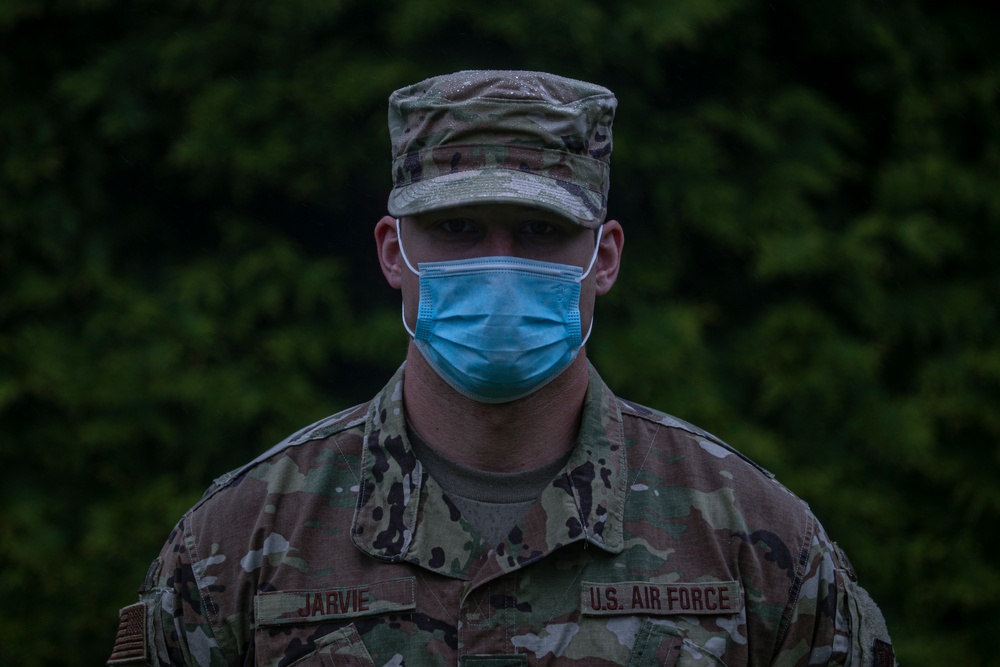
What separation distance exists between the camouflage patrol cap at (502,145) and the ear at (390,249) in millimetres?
99

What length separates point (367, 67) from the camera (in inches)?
A: 180

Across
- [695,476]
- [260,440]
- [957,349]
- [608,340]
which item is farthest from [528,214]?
[957,349]

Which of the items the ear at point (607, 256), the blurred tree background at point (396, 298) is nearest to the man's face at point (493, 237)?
the ear at point (607, 256)

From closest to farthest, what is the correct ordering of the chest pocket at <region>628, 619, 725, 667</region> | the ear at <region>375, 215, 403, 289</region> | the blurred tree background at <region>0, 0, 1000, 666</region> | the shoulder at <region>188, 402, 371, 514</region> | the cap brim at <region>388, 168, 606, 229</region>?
1. the chest pocket at <region>628, 619, 725, 667</region>
2. the cap brim at <region>388, 168, 606, 229</region>
3. the shoulder at <region>188, 402, 371, 514</region>
4. the ear at <region>375, 215, 403, 289</region>
5. the blurred tree background at <region>0, 0, 1000, 666</region>

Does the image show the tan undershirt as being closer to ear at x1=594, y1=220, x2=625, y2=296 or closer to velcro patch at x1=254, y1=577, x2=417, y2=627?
velcro patch at x1=254, y1=577, x2=417, y2=627

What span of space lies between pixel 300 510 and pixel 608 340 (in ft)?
8.01

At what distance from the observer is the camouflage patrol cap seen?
95.7 inches

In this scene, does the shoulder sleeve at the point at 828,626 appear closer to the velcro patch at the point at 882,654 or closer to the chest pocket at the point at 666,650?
the velcro patch at the point at 882,654

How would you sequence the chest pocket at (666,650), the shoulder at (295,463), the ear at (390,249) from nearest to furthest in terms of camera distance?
the chest pocket at (666,650) < the shoulder at (295,463) < the ear at (390,249)

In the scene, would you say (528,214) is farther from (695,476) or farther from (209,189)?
(209,189)

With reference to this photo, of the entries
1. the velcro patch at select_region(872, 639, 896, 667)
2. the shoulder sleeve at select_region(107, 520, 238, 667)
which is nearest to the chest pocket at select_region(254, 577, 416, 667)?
the shoulder sleeve at select_region(107, 520, 238, 667)

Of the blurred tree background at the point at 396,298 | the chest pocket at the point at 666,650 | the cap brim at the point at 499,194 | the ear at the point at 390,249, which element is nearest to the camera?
the chest pocket at the point at 666,650

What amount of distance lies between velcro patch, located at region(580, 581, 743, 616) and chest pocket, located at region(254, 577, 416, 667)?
1.40ft

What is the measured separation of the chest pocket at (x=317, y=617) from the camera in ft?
7.51
